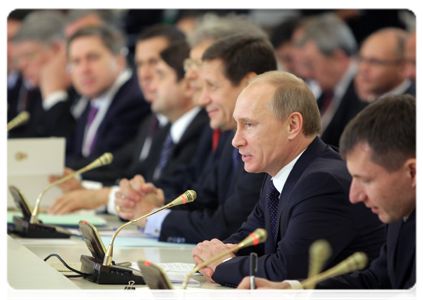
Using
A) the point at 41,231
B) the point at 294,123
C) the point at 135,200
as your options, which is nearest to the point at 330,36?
the point at 135,200

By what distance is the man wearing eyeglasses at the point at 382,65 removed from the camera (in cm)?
489

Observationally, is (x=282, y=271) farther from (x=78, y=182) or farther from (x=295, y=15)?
(x=295, y=15)

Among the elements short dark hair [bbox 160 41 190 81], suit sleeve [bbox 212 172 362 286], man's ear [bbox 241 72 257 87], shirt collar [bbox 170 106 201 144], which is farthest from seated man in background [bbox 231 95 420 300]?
short dark hair [bbox 160 41 190 81]

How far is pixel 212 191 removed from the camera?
10.3ft

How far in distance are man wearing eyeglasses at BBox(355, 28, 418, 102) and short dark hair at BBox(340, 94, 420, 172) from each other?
335cm

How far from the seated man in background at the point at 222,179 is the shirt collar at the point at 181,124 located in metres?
0.85

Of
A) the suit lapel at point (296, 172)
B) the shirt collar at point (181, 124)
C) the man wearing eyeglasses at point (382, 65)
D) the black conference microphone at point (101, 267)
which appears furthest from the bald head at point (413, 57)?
the black conference microphone at point (101, 267)

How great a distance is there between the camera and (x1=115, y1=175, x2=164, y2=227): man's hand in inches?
124

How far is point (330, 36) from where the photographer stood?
5801 millimetres

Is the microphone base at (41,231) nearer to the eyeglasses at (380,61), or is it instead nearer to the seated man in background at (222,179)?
the seated man in background at (222,179)

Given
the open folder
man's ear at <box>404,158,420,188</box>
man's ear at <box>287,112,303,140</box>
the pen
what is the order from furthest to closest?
the open folder → man's ear at <box>287,112,303,140</box> → the pen → man's ear at <box>404,158,420,188</box>

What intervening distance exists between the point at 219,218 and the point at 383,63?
106 inches

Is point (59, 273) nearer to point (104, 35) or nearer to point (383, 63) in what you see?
point (383, 63)

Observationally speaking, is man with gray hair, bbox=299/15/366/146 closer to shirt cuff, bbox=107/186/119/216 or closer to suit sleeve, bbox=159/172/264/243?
shirt cuff, bbox=107/186/119/216
